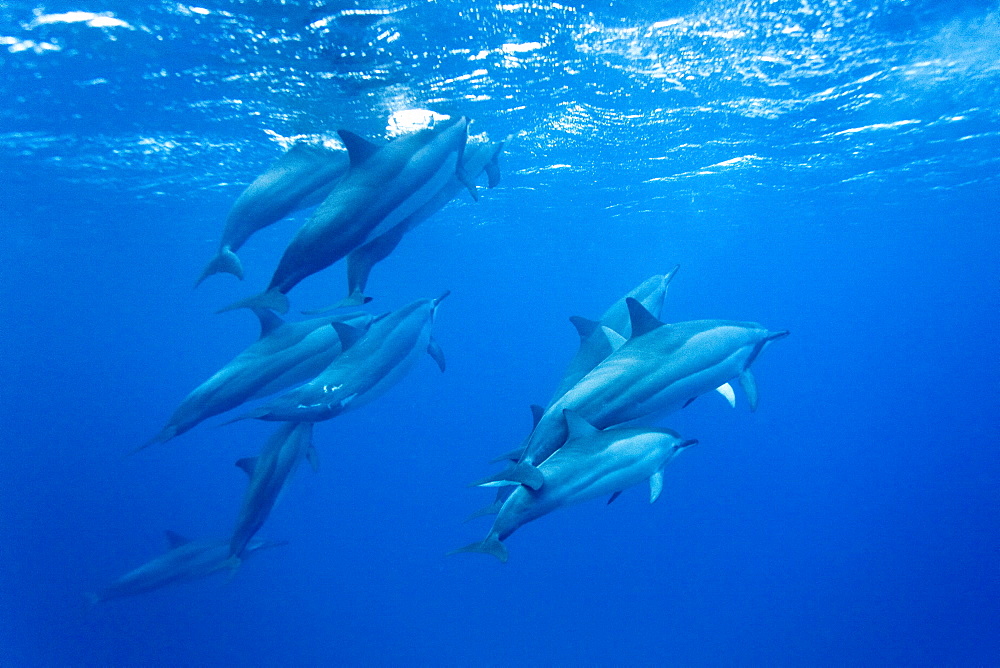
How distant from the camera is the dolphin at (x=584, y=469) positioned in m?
3.15

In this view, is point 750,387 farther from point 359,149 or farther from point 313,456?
point 313,456

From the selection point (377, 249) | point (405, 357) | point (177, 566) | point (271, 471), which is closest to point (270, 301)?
point (377, 249)

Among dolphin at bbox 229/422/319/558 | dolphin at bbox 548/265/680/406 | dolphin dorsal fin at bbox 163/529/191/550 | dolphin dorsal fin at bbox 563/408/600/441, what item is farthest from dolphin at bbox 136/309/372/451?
dolphin dorsal fin at bbox 163/529/191/550

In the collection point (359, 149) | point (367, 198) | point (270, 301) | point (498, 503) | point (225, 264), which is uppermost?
point (359, 149)

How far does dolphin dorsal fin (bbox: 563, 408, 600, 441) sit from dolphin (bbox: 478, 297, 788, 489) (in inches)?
5.8

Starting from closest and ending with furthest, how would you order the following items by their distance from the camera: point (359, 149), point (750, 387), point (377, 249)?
point (359, 149), point (377, 249), point (750, 387)

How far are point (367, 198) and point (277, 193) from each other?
140cm

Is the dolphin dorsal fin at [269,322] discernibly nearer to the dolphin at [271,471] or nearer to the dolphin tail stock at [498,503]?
the dolphin at [271,471]

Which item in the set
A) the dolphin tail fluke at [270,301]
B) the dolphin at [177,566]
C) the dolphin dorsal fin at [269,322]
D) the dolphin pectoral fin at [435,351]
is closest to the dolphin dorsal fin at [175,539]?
the dolphin at [177,566]

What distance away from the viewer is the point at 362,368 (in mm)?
4234

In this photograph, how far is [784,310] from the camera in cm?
8681

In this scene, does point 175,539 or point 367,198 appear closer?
point 367,198

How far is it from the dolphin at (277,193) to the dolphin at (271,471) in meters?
1.44

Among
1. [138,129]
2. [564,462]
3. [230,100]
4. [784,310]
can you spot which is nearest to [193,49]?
[230,100]
